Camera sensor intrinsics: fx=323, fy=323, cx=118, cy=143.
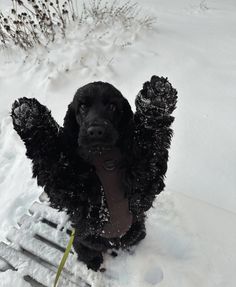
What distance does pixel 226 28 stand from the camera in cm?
443

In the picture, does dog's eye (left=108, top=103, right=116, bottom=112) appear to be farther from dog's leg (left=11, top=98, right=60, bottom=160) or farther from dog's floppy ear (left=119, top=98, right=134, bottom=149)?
dog's leg (left=11, top=98, right=60, bottom=160)

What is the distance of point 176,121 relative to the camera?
2959 millimetres

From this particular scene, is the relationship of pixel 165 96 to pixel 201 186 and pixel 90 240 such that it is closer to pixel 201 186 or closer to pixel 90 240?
pixel 90 240

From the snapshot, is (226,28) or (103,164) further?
(226,28)

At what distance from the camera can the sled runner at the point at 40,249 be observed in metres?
1.99

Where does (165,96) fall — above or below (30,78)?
above

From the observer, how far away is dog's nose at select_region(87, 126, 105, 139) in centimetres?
122

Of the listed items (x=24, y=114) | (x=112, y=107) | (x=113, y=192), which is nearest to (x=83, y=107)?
(x=112, y=107)

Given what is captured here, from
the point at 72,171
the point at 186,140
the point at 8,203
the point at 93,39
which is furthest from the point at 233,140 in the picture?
the point at 93,39

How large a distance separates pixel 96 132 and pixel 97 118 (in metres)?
0.08

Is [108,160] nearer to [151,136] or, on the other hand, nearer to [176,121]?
[151,136]

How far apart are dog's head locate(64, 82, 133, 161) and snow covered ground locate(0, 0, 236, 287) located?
3.20ft

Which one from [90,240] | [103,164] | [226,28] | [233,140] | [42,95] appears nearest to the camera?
[103,164]

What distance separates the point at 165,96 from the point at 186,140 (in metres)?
1.59
